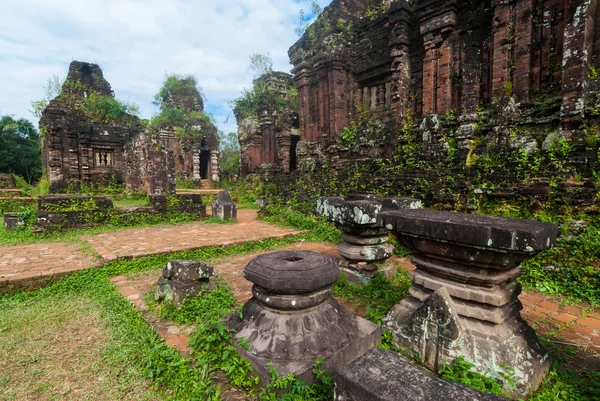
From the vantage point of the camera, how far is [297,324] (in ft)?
7.74

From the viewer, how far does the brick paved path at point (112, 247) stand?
4.57 metres

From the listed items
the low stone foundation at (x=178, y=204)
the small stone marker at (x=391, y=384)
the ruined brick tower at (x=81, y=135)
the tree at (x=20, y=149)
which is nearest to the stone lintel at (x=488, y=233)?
the small stone marker at (x=391, y=384)

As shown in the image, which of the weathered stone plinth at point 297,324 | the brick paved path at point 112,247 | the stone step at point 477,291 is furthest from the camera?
the brick paved path at point 112,247

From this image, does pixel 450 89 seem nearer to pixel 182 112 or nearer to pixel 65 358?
pixel 65 358

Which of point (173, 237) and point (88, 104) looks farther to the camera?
point (88, 104)

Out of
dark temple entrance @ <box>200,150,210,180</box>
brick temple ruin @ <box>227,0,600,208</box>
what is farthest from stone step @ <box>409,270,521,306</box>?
dark temple entrance @ <box>200,150,210,180</box>

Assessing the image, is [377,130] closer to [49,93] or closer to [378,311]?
[378,311]

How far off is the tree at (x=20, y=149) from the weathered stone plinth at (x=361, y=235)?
35.2 meters

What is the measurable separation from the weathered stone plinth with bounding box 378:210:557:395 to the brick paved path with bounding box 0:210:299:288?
480 cm

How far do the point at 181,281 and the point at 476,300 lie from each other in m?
3.15

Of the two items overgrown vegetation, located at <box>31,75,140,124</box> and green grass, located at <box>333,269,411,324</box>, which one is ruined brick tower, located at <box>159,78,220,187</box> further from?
green grass, located at <box>333,269,411,324</box>

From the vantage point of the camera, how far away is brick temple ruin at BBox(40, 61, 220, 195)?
591 inches

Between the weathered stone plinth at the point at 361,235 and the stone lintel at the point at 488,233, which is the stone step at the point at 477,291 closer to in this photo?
the stone lintel at the point at 488,233

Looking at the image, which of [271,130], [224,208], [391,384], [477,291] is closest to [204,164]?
[271,130]
